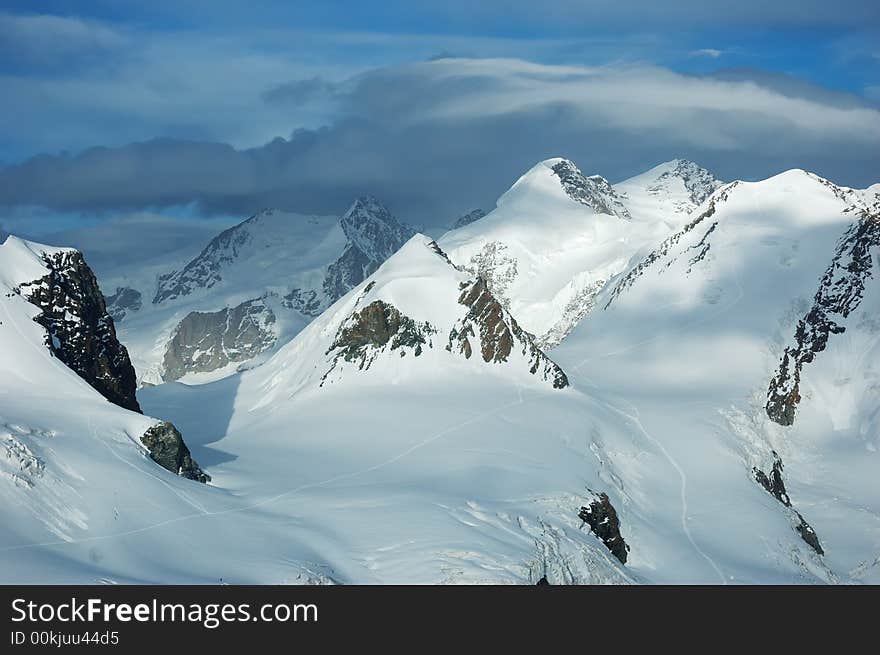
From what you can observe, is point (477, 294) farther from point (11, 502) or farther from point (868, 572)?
point (11, 502)

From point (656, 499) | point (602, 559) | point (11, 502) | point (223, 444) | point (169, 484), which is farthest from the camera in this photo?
point (656, 499)

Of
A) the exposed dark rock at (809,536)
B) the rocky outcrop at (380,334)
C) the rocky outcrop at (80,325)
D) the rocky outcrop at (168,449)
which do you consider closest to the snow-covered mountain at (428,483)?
the rocky outcrop at (380,334)

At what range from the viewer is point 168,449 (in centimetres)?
11994

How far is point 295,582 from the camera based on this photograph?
9794cm

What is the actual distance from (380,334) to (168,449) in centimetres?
6880

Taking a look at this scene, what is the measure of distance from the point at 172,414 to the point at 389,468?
184ft

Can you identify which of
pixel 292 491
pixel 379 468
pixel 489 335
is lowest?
pixel 489 335

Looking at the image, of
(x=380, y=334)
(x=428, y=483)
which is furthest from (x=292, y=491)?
(x=380, y=334)

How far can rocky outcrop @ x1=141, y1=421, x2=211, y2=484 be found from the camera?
4678 inches

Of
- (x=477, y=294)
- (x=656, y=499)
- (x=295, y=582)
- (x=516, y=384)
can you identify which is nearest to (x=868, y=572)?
(x=656, y=499)

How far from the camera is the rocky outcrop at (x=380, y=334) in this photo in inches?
7279

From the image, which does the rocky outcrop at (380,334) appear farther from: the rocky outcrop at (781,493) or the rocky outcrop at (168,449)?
the rocky outcrop at (168,449)

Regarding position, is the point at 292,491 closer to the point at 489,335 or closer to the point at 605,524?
the point at 605,524

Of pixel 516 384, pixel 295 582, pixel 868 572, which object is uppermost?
pixel 295 582
